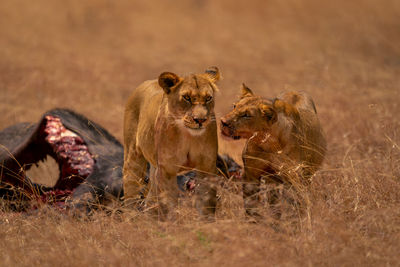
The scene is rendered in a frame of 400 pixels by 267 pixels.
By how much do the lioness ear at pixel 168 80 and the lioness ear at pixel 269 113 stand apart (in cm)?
65

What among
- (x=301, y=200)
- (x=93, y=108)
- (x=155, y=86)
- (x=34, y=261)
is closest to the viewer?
(x=34, y=261)

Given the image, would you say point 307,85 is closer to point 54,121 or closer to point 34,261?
point 54,121

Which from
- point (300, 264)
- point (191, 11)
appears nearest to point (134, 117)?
point (300, 264)

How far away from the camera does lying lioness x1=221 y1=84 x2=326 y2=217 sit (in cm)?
473

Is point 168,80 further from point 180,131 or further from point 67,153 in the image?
point 67,153

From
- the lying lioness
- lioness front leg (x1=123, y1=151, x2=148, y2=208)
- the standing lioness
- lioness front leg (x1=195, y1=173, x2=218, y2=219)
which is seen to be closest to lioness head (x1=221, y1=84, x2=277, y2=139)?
the lying lioness

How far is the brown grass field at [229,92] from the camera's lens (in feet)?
13.0

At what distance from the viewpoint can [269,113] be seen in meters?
4.73

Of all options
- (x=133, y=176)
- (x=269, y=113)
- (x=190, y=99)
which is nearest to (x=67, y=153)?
(x=133, y=176)

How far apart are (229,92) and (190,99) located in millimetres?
6888

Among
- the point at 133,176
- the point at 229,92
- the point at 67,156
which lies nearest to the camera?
the point at 133,176

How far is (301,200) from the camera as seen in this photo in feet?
15.3

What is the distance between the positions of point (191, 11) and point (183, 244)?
12548mm

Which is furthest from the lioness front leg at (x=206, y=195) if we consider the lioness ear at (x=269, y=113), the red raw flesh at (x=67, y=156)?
the red raw flesh at (x=67, y=156)
